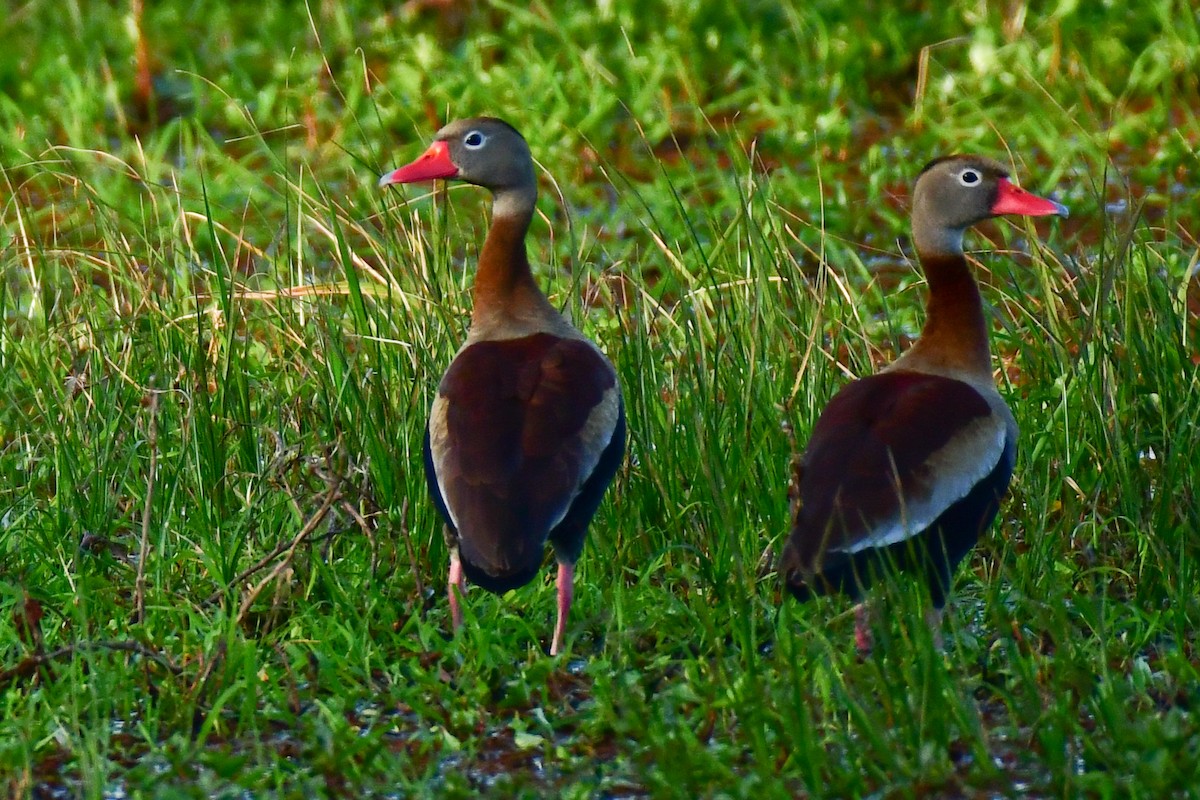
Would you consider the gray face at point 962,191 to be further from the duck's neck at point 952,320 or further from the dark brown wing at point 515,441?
the dark brown wing at point 515,441

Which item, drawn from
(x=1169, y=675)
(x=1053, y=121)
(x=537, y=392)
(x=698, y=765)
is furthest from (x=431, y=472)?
(x=1053, y=121)

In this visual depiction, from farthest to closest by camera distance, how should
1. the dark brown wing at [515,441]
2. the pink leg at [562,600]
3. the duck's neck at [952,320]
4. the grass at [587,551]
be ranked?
the duck's neck at [952,320]
the pink leg at [562,600]
the dark brown wing at [515,441]
the grass at [587,551]

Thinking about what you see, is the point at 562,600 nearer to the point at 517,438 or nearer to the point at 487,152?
the point at 517,438

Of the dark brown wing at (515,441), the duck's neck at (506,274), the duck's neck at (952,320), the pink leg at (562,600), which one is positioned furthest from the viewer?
the duck's neck at (506,274)

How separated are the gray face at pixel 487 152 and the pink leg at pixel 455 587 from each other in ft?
3.25

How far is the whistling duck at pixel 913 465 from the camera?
3617 millimetres

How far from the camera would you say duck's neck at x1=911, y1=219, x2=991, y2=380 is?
4.11 metres

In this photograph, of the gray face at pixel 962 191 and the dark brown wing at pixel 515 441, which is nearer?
the dark brown wing at pixel 515 441

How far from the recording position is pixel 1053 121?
25.4ft

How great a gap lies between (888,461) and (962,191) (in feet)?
2.66

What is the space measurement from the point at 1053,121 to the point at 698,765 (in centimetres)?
504

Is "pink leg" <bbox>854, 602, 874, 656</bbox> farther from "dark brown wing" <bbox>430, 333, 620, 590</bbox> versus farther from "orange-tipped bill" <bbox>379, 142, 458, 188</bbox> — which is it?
"orange-tipped bill" <bbox>379, 142, 458, 188</bbox>

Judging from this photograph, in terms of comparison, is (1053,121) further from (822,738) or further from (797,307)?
(822,738)

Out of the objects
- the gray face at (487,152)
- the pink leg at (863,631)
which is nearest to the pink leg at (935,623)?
the pink leg at (863,631)
